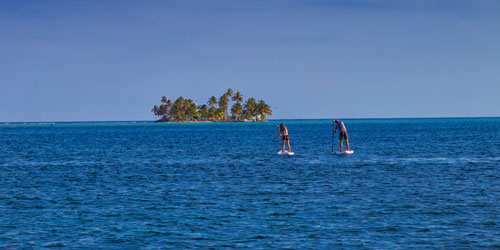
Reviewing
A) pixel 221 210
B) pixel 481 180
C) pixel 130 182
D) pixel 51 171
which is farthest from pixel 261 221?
pixel 51 171

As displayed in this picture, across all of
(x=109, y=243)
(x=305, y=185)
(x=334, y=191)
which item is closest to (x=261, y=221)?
(x=109, y=243)

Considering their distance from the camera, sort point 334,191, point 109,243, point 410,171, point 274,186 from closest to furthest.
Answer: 1. point 109,243
2. point 334,191
3. point 274,186
4. point 410,171

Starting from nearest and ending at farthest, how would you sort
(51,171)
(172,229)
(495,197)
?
(172,229), (495,197), (51,171)

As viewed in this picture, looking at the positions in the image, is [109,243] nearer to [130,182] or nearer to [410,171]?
[130,182]

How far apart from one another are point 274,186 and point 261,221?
8.40m

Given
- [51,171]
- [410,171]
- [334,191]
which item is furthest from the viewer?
[51,171]

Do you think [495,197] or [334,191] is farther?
[334,191]

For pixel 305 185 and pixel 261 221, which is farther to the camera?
pixel 305 185

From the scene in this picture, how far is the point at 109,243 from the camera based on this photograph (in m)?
15.2

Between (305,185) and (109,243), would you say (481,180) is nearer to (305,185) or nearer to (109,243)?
(305,185)

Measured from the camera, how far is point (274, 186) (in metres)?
26.1

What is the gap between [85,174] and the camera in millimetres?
33656

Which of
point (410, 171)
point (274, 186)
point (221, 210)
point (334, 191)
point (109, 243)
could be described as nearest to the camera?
point (109, 243)

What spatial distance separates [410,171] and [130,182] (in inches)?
654
